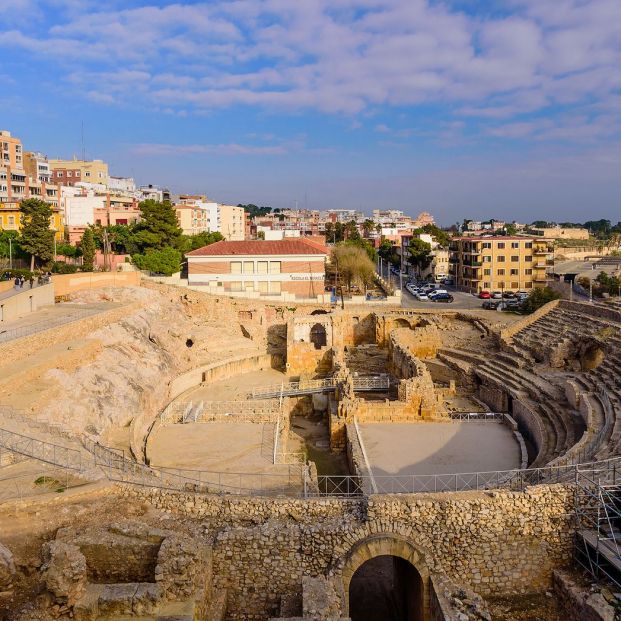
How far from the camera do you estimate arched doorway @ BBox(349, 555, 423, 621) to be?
12899 millimetres

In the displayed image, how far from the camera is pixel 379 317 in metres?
38.6

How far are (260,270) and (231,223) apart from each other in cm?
4607

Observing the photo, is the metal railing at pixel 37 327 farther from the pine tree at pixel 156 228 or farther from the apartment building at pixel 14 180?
the apartment building at pixel 14 180

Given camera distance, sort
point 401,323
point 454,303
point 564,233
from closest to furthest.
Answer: point 401,323
point 454,303
point 564,233

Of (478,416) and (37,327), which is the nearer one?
(478,416)

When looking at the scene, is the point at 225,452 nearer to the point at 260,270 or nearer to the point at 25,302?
the point at 25,302

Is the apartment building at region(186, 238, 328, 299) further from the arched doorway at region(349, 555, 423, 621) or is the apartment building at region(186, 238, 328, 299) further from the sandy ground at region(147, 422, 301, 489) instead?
the arched doorway at region(349, 555, 423, 621)

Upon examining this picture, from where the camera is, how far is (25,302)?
98.7ft

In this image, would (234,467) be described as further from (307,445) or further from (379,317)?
(379,317)

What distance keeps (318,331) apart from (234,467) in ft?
69.2

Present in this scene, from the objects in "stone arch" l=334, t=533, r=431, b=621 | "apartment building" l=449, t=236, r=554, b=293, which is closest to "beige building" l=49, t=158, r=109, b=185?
"apartment building" l=449, t=236, r=554, b=293

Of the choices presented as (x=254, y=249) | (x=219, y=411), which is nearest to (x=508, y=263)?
(x=254, y=249)

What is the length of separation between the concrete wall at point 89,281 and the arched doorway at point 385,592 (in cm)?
2788

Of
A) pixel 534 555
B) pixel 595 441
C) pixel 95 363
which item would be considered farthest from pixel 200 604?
pixel 95 363
